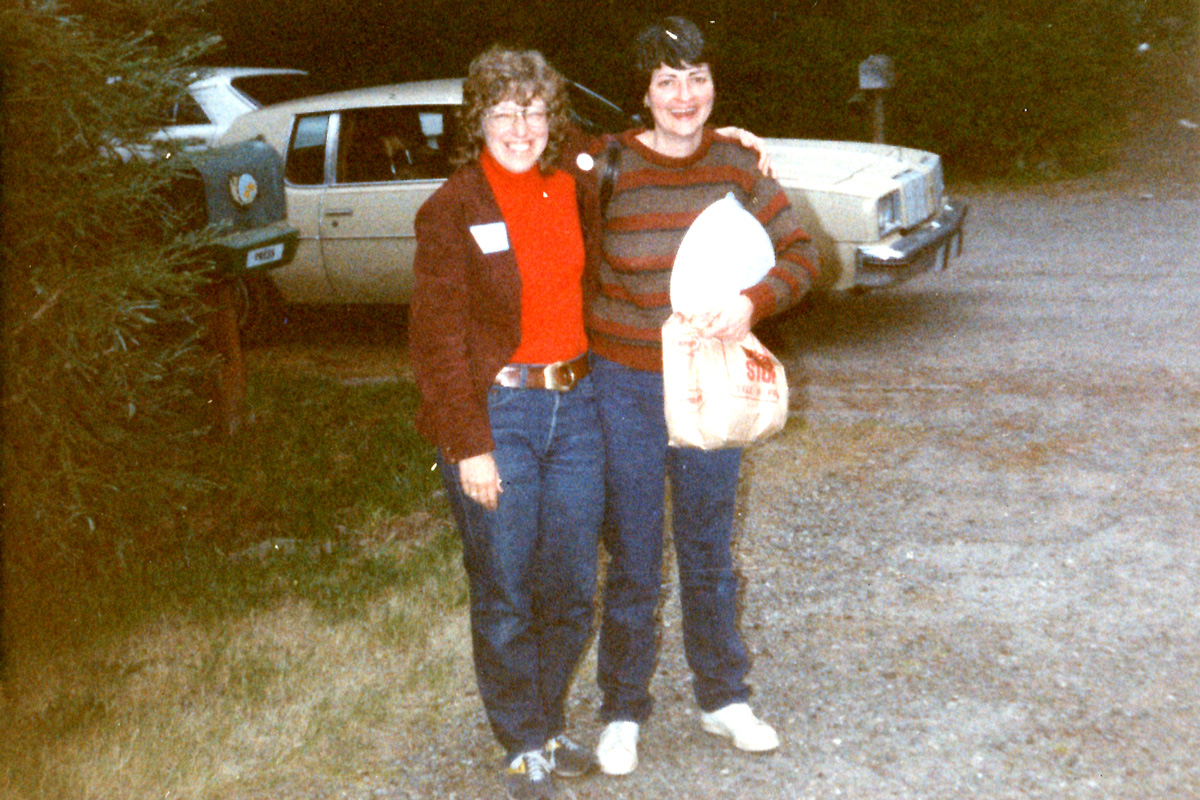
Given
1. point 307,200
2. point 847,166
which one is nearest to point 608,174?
point 847,166

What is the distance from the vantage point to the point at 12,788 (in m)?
3.44

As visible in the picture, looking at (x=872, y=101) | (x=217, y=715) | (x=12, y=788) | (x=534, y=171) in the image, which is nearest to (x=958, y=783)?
(x=534, y=171)

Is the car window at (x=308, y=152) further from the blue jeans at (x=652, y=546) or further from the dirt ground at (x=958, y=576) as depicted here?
the blue jeans at (x=652, y=546)

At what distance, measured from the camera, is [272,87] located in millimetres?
10391

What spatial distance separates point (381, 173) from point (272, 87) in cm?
278

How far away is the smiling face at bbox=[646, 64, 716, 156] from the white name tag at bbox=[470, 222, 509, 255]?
1.50 ft

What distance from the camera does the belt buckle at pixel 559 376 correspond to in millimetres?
3039

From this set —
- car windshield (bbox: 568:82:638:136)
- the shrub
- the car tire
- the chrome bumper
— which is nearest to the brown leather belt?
the shrub

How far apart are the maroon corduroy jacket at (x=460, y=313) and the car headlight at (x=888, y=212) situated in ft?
15.0

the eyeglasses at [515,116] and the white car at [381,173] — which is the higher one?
the eyeglasses at [515,116]

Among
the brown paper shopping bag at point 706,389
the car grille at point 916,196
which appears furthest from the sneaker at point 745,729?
the car grille at point 916,196

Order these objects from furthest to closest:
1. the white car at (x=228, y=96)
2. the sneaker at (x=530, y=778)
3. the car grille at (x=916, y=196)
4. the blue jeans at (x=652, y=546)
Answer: the white car at (x=228, y=96) → the car grille at (x=916, y=196) → the sneaker at (x=530, y=778) → the blue jeans at (x=652, y=546)

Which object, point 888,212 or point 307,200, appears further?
point 307,200

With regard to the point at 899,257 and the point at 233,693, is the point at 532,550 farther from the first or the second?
the point at 899,257
